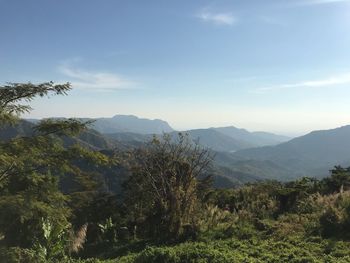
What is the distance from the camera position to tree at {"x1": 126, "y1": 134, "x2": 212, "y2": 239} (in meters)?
12.2

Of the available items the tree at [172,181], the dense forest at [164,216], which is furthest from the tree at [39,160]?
the tree at [172,181]

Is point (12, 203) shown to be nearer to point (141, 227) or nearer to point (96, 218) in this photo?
point (141, 227)

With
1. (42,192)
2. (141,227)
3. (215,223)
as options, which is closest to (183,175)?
(215,223)

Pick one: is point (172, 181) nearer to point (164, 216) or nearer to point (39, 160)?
point (164, 216)

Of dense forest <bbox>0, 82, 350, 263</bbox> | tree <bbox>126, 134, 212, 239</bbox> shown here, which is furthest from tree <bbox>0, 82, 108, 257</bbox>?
tree <bbox>126, 134, 212, 239</bbox>

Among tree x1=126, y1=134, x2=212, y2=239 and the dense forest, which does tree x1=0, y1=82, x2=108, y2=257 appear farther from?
tree x1=126, y1=134, x2=212, y2=239

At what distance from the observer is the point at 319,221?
11211 mm

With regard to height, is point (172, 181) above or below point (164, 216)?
above

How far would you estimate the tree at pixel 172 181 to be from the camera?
12250 mm

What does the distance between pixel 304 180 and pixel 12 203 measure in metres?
14.1

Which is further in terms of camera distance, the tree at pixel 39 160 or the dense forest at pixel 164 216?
the tree at pixel 39 160

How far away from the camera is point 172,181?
41.7 ft

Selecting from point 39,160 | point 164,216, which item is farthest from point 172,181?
point 39,160

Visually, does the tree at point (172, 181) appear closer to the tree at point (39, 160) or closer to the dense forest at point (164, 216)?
the dense forest at point (164, 216)
